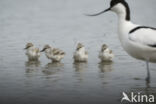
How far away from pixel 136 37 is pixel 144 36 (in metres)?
0.23

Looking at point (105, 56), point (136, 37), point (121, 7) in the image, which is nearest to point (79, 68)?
point (105, 56)

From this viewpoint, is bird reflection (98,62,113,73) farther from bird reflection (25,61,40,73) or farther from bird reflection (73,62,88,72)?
bird reflection (25,61,40,73)

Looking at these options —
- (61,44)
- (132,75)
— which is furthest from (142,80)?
(61,44)

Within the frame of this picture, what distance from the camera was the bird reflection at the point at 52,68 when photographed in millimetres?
13445

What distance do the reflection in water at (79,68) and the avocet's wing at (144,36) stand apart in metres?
1.87

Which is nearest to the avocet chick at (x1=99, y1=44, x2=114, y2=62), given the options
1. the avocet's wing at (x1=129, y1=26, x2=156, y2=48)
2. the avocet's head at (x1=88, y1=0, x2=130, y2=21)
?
the avocet's head at (x1=88, y1=0, x2=130, y2=21)

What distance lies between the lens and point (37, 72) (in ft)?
44.1

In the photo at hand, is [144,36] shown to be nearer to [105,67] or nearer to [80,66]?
[105,67]

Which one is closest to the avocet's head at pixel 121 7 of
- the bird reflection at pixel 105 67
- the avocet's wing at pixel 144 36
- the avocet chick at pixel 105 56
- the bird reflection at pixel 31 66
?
the avocet's wing at pixel 144 36

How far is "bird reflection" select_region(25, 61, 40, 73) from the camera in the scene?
13.9 m

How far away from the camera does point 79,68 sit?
14.3 m

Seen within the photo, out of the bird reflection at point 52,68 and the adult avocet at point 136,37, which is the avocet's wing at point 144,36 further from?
the bird reflection at point 52,68

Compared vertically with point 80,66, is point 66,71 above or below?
below

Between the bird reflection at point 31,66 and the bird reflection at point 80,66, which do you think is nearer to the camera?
the bird reflection at point 31,66
